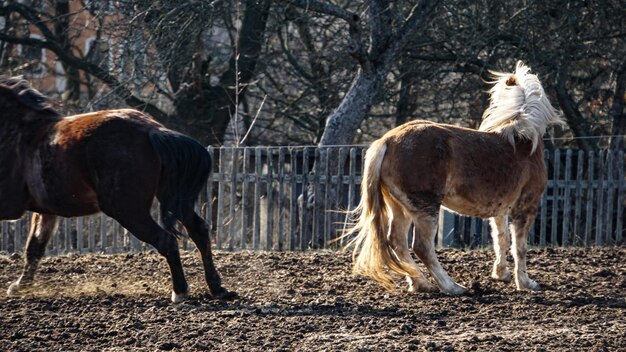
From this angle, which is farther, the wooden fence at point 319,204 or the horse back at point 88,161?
the wooden fence at point 319,204

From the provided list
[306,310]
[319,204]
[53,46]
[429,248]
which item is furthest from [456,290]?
[53,46]

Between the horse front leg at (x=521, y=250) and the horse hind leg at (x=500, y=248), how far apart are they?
0.24 metres

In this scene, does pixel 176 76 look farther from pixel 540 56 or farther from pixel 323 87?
pixel 540 56

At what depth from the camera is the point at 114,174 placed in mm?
6852

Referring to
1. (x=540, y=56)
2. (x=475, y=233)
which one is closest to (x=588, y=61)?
(x=540, y=56)

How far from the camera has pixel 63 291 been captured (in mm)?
7516

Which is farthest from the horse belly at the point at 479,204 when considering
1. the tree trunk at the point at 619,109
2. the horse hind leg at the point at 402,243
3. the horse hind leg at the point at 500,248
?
→ the tree trunk at the point at 619,109

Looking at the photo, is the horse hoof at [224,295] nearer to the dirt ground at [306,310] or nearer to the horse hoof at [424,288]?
the dirt ground at [306,310]

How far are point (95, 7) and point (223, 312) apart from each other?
26.4 feet

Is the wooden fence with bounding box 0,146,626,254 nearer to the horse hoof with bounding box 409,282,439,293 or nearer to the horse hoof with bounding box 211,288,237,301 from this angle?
the horse hoof with bounding box 409,282,439,293

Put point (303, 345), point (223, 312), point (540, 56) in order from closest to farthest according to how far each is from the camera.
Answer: point (303, 345), point (223, 312), point (540, 56)

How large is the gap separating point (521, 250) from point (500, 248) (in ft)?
1.20

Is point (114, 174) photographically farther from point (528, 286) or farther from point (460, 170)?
point (528, 286)

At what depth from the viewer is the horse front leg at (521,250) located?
7383mm
